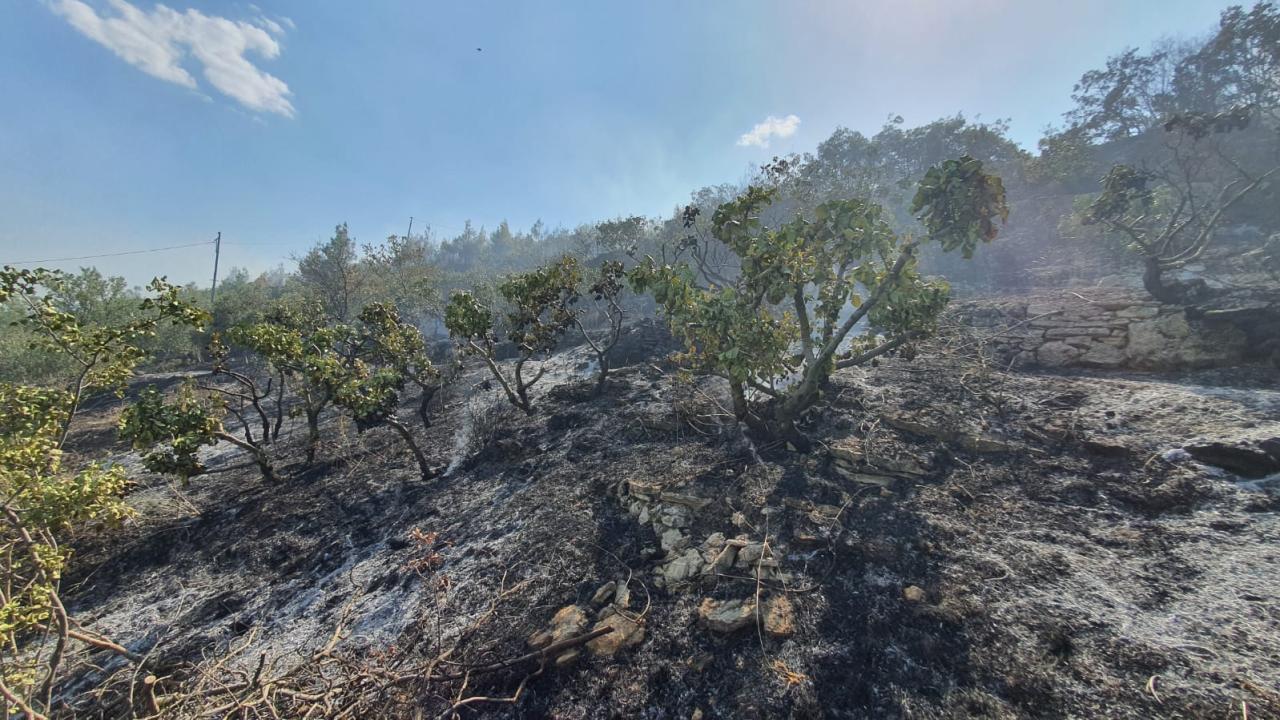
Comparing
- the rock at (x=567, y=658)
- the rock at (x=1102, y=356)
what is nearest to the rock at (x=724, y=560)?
the rock at (x=567, y=658)

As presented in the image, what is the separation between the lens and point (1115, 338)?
29.6 ft

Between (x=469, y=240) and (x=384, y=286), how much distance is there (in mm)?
83667

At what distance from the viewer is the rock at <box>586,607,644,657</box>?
450 centimetres

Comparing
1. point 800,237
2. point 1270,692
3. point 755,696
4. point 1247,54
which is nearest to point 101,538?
point 755,696

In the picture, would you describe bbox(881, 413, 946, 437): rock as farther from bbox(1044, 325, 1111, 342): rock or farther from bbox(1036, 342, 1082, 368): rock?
bbox(1044, 325, 1111, 342): rock

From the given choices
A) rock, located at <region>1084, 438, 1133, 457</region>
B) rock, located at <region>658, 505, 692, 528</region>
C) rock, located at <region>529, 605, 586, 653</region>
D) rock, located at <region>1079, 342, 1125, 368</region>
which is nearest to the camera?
rock, located at <region>529, 605, 586, 653</region>

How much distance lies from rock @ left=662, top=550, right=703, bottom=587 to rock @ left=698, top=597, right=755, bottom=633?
471 mm

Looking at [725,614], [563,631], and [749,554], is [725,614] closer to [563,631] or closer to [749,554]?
[749,554]

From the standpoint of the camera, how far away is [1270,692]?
3.16 meters

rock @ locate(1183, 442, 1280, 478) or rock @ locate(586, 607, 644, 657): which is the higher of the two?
rock @ locate(1183, 442, 1280, 478)

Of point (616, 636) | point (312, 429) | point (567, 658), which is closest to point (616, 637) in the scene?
point (616, 636)

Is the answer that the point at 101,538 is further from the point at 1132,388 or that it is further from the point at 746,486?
the point at 1132,388

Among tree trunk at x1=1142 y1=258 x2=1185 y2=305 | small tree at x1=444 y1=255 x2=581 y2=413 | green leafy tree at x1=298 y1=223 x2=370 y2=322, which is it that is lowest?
tree trunk at x1=1142 y1=258 x2=1185 y2=305

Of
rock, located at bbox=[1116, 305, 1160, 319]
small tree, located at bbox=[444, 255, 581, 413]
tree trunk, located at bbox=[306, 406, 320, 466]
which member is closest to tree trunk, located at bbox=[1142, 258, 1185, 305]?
rock, located at bbox=[1116, 305, 1160, 319]
